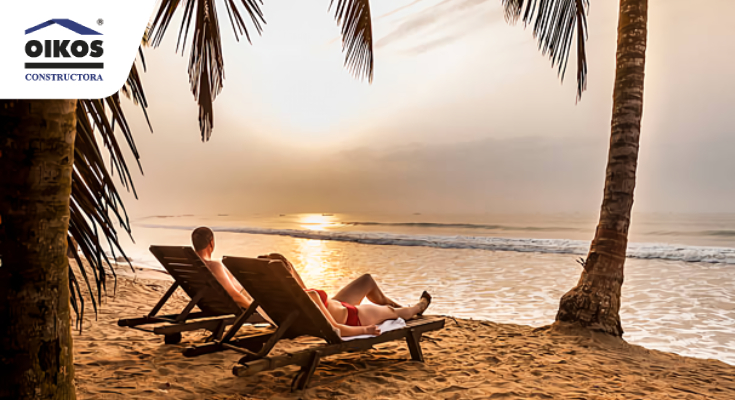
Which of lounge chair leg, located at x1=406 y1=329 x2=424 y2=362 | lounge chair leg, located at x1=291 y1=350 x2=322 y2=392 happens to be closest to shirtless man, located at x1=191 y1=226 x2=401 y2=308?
lounge chair leg, located at x1=406 y1=329 x2=424 y2=362

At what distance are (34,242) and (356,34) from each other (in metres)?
4.41

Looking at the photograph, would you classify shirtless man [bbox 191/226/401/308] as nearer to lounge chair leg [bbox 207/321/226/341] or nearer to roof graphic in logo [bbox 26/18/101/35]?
lounge chair leg [bbox 207/321/226/341]

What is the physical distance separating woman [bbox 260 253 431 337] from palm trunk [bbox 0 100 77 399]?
187 centimetres

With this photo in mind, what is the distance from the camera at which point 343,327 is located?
3.71 metres

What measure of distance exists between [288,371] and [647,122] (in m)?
33.4

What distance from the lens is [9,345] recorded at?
158cm

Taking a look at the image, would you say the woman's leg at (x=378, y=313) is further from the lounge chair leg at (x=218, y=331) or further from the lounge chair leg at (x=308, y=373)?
the lounge chair leg at (x=218, y=331)

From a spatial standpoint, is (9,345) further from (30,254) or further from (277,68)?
(277,68)

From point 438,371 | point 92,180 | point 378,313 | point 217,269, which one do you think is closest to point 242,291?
point 217,269

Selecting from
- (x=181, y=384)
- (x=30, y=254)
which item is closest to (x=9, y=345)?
(x=30, y=254)

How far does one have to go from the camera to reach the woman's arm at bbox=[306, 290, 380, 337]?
363 cm

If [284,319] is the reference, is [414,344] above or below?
below

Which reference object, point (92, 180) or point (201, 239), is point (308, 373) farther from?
point (92, 180)

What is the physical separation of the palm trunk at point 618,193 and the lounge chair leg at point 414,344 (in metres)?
2.24
